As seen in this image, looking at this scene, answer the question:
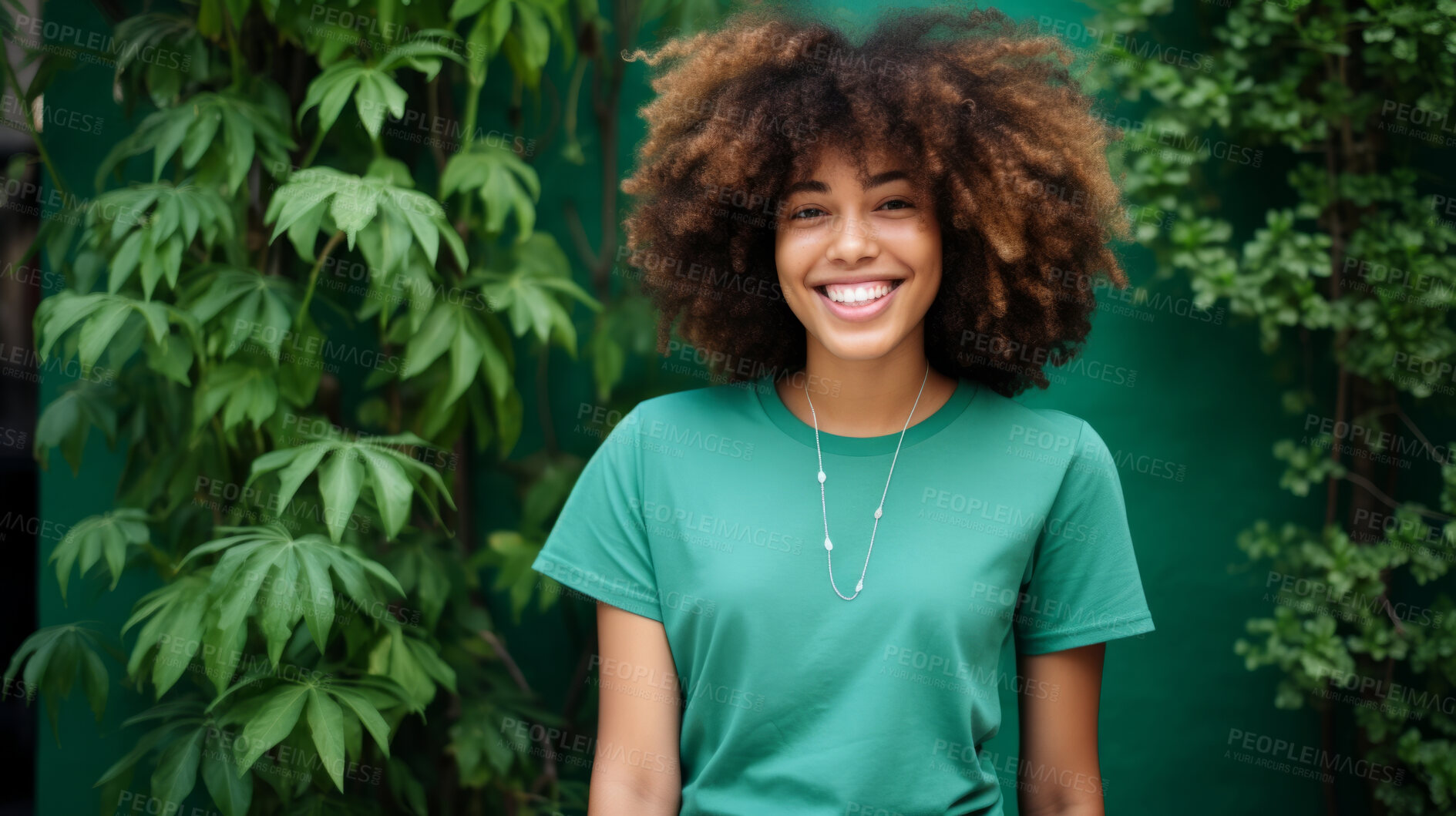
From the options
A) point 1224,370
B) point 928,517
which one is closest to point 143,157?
point 928,517

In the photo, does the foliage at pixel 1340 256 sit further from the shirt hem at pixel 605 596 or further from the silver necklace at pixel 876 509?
→ the shirt hem at pixel 605 596

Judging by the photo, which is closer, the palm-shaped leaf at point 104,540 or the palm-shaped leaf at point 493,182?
the palm-shaped leaf at point 104,540

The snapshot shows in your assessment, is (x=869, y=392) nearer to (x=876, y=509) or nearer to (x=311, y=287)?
(x=876, y=509)

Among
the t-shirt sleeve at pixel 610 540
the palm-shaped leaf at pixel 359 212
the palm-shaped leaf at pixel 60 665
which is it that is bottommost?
the palm-shaped leaf at pixel 60 665

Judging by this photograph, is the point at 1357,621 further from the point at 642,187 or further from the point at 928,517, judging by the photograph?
the point at 642,187

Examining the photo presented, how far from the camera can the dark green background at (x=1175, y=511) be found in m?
1.98

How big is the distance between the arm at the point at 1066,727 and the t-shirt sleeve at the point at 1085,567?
1.5 inches

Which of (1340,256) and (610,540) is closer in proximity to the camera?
(610,540)

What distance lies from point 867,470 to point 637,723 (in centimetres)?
40

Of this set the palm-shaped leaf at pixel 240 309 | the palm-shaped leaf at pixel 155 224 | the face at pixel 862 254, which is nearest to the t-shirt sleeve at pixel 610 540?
the face at pixel 862 254

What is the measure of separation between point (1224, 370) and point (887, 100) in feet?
3.63

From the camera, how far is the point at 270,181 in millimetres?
1736

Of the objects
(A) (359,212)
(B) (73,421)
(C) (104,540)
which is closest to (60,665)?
(C) (104,540)

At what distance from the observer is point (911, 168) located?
1.22 meters
